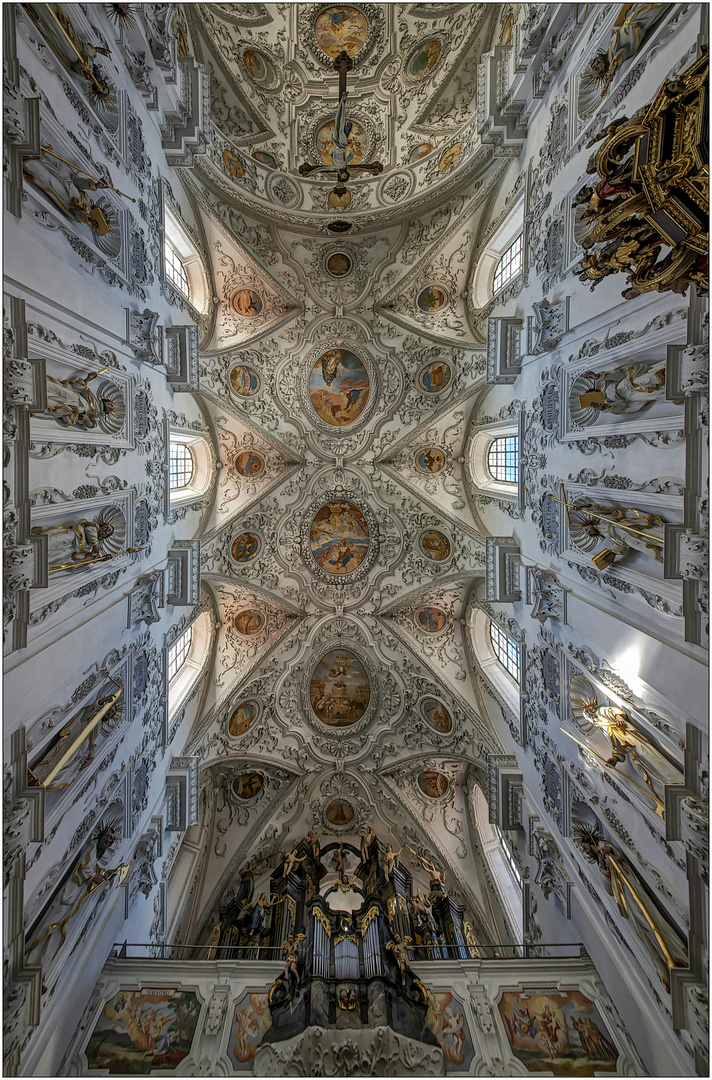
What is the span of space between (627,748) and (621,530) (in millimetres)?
3482

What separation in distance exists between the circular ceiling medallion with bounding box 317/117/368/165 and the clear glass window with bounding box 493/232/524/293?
16.9 ft

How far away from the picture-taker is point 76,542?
730cm

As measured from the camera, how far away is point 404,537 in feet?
54.7

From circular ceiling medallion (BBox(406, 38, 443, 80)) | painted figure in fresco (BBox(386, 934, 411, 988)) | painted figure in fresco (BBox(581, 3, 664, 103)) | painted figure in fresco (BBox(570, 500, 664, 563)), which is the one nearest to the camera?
painted figure in fresco (BBox(581, 3, 664, 103))

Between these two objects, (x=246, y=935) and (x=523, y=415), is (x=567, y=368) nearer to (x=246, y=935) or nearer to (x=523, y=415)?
(x=523, y=415)

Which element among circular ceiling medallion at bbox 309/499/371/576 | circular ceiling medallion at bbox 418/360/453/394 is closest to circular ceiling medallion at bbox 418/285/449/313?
circular ceiling medallion at bbox 418/360/453/394

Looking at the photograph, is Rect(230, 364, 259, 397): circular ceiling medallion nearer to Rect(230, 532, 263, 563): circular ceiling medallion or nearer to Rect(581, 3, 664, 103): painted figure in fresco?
Rect(230, 532, 263, 563): circular ceiling medallion

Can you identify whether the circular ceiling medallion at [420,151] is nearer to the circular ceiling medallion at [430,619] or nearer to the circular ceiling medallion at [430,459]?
the circular ceiling medallion at [430,459]

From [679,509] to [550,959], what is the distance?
9.28m

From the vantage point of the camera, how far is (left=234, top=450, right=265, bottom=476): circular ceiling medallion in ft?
52.6

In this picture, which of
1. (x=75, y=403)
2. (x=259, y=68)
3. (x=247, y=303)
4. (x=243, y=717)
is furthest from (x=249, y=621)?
(x=259, y=68)

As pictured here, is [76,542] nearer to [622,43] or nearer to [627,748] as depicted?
[627,748]

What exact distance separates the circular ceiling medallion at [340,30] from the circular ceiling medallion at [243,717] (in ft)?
62.8

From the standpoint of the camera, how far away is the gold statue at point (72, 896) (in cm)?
702
